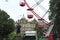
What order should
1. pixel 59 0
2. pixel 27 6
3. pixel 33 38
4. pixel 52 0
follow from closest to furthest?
1. pixel 59 0
2. pixel 52 0
3. pixel 27 6
4. pixel 33 38

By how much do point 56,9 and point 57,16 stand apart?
2.17 feet

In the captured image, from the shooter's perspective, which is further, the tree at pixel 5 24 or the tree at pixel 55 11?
Answer: the tree at pixel 5 24

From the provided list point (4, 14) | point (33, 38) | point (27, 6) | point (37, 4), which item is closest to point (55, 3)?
point (37, 4)

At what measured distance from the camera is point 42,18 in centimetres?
4103

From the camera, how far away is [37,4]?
132 feet

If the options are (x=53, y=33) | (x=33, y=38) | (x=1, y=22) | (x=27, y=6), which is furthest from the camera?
(x=1, y=22)

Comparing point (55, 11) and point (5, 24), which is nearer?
point (55, 11)

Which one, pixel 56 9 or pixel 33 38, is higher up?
pixel 56 9

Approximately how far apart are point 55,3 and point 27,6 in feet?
44.2

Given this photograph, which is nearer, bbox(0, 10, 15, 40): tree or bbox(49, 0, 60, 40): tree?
bbox(49, 0, 60, 40): tree

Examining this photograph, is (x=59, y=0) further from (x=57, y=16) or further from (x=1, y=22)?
(x=1, y=22)

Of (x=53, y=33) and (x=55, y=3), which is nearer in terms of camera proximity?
(x=55, y=3)

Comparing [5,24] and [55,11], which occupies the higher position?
[55,11]

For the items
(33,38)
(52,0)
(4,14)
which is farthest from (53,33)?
(4,14)
